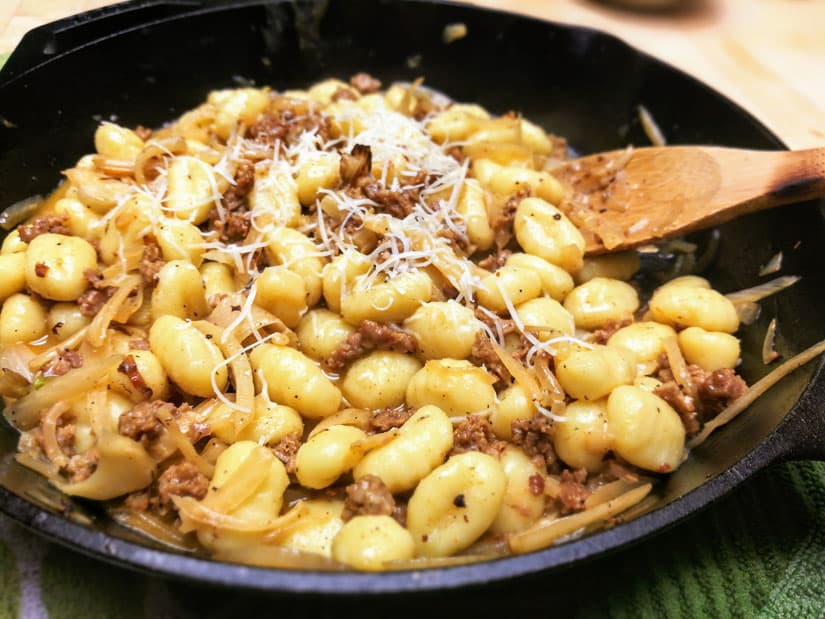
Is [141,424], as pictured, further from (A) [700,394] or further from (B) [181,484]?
(A) [700,394]

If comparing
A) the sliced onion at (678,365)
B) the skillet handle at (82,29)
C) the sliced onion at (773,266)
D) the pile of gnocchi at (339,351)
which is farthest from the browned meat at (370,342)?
the skillet handle at (82,29)

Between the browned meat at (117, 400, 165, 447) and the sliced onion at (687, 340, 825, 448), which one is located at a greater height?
the browned meat at (117, 400, 165, 447)

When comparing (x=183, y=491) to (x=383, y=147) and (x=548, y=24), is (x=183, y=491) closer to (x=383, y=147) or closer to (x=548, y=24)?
(x=383, y=147)

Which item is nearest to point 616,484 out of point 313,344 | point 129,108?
point 313,344

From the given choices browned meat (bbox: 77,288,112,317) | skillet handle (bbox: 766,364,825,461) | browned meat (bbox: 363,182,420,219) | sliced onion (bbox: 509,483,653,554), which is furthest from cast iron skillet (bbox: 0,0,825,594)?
browned meat (bbox: 363,182,420,219)

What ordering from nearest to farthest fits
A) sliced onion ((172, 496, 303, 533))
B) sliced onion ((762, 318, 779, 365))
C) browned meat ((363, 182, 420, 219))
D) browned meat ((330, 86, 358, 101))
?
1. sliced onion ((172, 496, 303, 533))
2. sliced onion ((762, 318, 779, 365))
3. browned meat ((363, 182, 420, 219))
4. browned meat ((330, 86, 358, 101))

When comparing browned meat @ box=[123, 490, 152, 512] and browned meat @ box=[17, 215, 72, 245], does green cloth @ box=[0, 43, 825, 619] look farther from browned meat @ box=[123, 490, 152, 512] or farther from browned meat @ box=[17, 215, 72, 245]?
browned meat @ box=[17, 215, 72, 245]

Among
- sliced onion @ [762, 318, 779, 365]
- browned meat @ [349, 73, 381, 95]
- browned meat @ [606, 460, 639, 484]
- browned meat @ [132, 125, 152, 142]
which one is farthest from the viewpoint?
browned meat @ [349, 73, 381, 95]

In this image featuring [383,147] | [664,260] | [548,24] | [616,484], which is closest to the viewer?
[616,484]
